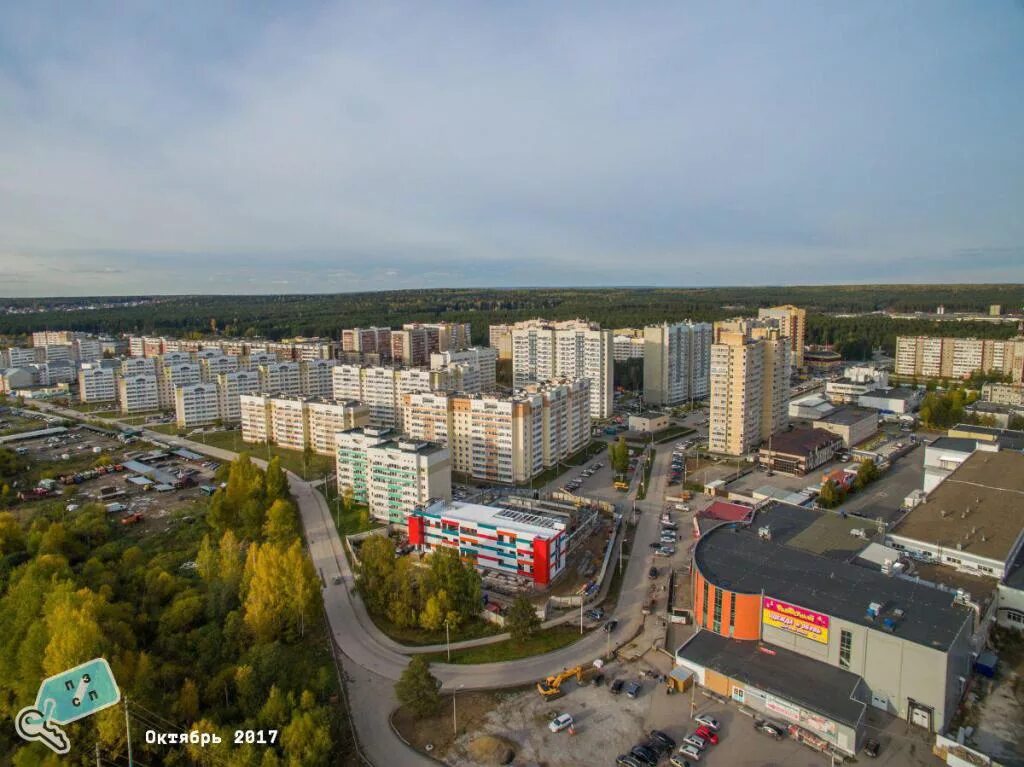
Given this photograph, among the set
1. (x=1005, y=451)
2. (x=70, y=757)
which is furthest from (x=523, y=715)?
(x=1005, y=451)

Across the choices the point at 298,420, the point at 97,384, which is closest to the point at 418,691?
the point at 298,420

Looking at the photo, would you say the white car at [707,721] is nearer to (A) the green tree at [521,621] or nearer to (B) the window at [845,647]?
(B) the window at [845,647]

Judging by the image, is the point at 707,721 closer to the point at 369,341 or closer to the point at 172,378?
the point at 172,378

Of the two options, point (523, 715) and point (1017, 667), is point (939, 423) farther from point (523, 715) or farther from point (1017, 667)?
point (523, 715)

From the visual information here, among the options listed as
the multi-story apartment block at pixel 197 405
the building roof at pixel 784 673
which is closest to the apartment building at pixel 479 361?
the multi-story apartment block at pixel 197 405

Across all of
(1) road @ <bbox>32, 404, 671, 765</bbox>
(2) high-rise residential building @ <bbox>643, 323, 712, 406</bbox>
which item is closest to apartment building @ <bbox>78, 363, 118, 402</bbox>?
(1) road @ <bbox>32, 404, 671, 765</bbox>

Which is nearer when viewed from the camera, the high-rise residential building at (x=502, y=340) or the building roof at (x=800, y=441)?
the building roof at (x=800, y=441)
